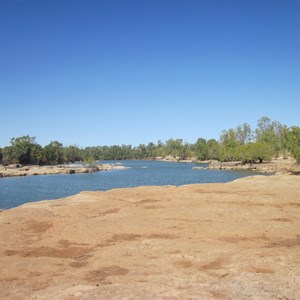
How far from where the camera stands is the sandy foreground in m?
8.80

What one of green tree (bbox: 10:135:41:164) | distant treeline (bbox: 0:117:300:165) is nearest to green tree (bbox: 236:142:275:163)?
distant treeline (bbox: 0:117:300:165)

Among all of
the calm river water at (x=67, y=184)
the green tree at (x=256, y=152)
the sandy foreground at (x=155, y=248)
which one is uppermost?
the green tree at (x=256, y=152)

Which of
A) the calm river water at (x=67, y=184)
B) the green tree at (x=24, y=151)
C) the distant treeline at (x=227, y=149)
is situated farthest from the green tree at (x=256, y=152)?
the green tree at (x=24, y=151)

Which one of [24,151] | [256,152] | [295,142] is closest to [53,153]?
[24,151]

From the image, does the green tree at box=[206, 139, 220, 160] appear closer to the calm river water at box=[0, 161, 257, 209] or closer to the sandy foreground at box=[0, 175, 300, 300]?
the calm river water at box=[0, 161, 257, 209]

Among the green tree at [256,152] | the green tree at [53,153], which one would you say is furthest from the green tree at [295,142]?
the green tree at [53,153]

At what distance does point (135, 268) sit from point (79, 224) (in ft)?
24.2

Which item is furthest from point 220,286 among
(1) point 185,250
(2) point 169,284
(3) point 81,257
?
(3) point 81,257

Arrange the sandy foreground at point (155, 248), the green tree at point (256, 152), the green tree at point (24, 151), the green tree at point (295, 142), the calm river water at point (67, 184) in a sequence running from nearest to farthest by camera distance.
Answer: the sandy foreground at point (155, 248) → the calm river water at point (67, 184) → the green tree at point (295, 142) → the green tree at point (256, 152) → the green tree at point (24, 151)

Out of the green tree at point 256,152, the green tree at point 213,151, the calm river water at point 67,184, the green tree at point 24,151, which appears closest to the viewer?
the calm river water at point 67,184

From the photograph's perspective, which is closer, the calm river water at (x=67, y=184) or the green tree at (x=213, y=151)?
the calm river water at (x=67, y=184)

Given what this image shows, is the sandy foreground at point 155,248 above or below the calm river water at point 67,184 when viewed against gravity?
above

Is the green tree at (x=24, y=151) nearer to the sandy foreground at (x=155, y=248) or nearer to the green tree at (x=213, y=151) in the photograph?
the green tree at (x=213, y=151)

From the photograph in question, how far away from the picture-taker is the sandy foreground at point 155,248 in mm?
8797
